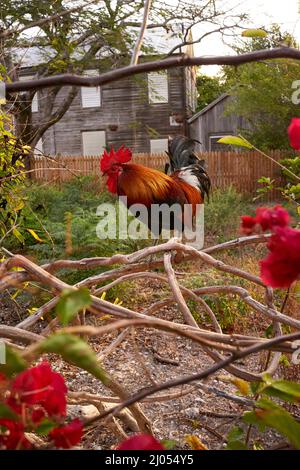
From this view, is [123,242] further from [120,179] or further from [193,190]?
[120,179]

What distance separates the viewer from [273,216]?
28 centimetres

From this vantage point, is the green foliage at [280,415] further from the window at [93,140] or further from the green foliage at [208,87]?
the window at [93,140]

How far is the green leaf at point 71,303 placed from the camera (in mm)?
232

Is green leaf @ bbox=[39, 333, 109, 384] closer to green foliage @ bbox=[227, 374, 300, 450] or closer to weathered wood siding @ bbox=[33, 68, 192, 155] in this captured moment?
green foliage @ bbox=[227, 374, 300, 450]

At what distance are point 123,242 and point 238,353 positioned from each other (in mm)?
4402

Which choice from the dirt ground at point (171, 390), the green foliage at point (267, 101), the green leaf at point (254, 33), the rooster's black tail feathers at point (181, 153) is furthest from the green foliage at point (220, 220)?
the green leaf at point (254, 33)

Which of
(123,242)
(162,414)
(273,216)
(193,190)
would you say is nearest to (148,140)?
(123,242)

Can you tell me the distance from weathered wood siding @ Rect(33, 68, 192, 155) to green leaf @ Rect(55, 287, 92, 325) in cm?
1520

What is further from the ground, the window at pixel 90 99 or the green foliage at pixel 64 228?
the window at pixel 90 99

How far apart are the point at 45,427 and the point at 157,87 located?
12.6m

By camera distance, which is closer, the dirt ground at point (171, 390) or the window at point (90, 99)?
the dirt ground at point (171, 390)

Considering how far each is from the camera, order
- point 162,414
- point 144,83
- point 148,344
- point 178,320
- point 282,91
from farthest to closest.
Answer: point 282,91, point 144,83, point 178,320, point 148,344, point 162,414

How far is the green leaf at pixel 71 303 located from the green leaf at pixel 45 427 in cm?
9

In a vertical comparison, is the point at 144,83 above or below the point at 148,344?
above
